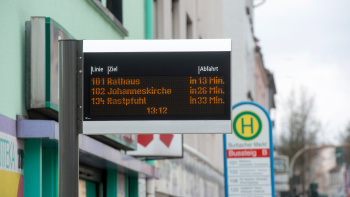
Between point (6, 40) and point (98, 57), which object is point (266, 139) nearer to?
point (6, 40)

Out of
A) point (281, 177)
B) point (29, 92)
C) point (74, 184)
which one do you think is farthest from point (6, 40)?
point (281, 177)

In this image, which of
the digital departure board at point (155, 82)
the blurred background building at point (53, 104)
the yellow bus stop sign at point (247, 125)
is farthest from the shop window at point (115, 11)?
the digital departure board at point (155, 82)

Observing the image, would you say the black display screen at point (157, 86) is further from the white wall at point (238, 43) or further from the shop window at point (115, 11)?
the white wall at point (238, 43)

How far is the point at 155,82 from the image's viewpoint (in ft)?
18.4

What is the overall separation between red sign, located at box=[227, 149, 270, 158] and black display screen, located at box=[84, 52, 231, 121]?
24.1ft

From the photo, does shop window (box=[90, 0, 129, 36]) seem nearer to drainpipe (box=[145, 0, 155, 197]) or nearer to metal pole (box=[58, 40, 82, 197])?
drainpipe (box=[145, 0, 155, 197])

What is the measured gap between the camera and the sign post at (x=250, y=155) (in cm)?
1280

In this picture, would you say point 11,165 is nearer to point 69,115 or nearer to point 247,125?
point 69,115

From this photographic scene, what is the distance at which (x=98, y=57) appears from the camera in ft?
18.1

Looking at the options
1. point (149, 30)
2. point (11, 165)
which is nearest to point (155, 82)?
point (11, 165)

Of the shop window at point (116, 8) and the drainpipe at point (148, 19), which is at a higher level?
the drainpipe at point (148, 19)

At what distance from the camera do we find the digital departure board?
5.48m

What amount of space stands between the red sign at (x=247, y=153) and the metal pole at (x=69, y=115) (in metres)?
7.63

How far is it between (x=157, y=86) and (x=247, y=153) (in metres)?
7.45
